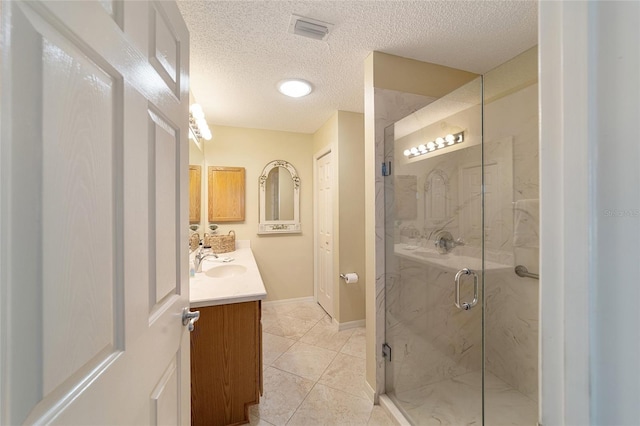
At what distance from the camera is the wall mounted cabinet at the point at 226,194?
3.03 metres

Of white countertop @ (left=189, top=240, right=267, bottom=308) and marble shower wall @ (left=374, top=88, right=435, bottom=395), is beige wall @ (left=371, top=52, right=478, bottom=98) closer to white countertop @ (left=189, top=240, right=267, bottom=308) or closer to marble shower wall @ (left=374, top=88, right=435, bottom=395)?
marble shower wall @ (left=374, top=88, right=435, bottom=395)

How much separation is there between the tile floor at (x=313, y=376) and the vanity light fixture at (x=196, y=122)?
214cm

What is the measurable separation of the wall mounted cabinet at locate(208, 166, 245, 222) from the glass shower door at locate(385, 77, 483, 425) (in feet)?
6.75

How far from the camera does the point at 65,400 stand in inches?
16.0

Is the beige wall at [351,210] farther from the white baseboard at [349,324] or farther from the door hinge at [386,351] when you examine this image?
the door hinge at [386,351]

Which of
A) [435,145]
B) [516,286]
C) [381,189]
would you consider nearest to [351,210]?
[381,189]

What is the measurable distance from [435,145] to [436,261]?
785 millimetres

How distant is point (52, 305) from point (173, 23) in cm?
95

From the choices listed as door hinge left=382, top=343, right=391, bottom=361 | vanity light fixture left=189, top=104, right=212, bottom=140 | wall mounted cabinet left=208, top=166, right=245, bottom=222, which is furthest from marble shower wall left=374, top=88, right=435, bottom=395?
wall mounted cabinet left=208, top=166, right=245, bottom=222

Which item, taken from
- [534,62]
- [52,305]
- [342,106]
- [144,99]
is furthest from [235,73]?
[534,62]

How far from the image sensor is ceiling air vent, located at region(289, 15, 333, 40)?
4.54 feet

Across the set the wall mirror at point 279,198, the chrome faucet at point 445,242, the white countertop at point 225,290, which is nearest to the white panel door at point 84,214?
the white countertop at point 225,290

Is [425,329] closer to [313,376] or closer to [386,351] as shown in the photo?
[386,351]

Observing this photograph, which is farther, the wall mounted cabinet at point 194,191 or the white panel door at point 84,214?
the wall mounted cabinet at point 194,191
